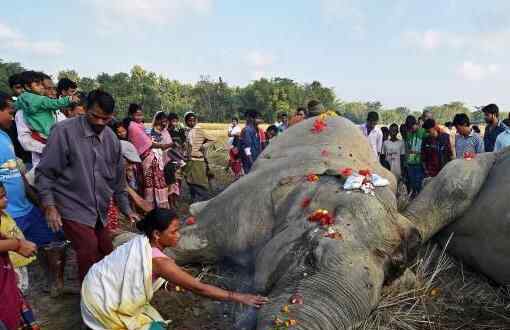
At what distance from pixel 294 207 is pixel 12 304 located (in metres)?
2.75

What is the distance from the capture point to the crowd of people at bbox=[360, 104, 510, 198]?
7.93m

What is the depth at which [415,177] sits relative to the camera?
9602 millimetres

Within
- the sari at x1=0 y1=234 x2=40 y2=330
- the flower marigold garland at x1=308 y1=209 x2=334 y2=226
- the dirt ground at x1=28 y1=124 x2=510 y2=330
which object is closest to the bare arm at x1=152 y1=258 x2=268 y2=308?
the dirt ground at x1=28 y1=124 x2=510 y2=330

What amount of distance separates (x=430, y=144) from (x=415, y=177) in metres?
0.93

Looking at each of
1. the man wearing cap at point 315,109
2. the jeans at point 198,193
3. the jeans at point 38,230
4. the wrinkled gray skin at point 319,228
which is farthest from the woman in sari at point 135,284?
the jeans at point 198,193

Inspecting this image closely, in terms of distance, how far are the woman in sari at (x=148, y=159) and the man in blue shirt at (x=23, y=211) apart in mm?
2576

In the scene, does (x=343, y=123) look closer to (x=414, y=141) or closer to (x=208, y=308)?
(x=414, y=141)

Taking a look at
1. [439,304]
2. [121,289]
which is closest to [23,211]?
[121,289]

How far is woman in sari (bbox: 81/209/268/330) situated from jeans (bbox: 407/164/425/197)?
702 centimetres

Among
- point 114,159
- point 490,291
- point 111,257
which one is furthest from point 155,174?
point 490,291

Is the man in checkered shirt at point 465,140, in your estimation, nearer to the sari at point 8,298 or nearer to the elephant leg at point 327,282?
the elephant leg at point 327,282

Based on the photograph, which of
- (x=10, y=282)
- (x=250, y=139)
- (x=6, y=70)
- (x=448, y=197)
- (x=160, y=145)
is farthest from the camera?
(x=6, y=70)

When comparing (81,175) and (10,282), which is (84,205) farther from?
(10,282)

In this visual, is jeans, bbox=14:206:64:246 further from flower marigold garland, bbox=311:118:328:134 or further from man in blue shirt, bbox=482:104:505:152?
man in blue shirt, bbox=482:104:505:152
